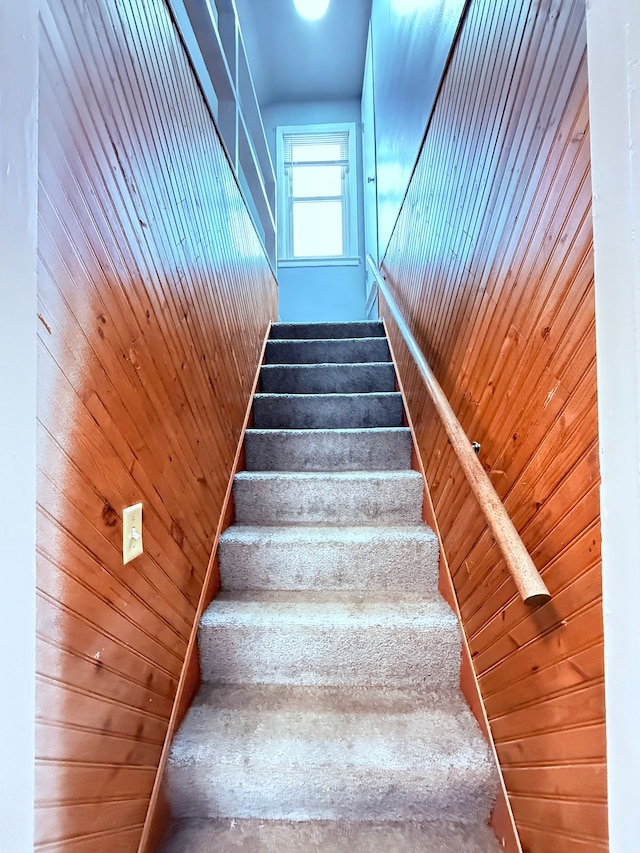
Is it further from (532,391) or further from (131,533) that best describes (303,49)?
(131,533)

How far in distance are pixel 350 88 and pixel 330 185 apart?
93cm

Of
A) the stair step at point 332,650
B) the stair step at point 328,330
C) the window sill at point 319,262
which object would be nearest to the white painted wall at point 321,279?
the window sill at point 319,262

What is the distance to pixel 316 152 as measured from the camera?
4.86 meters

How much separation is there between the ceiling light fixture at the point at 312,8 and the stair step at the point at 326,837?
5.06 metres

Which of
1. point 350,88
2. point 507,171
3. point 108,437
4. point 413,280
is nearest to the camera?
point 108,437

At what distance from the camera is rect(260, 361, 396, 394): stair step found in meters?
2.55

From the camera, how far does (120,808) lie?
89cm

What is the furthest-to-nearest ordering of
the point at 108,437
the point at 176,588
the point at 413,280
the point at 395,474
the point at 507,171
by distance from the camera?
the point at 413,280, the point at 395,474, the point at 176,588, the point at 507,171, the point at 108,437

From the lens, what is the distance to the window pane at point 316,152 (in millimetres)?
4832

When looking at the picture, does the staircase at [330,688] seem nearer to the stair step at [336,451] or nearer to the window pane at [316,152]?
the stair step at [336,451]

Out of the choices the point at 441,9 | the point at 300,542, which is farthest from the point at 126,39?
the point at 300,542

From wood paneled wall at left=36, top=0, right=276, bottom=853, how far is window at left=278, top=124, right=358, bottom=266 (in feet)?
11.4

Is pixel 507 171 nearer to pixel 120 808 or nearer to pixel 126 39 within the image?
pixel 126 39
